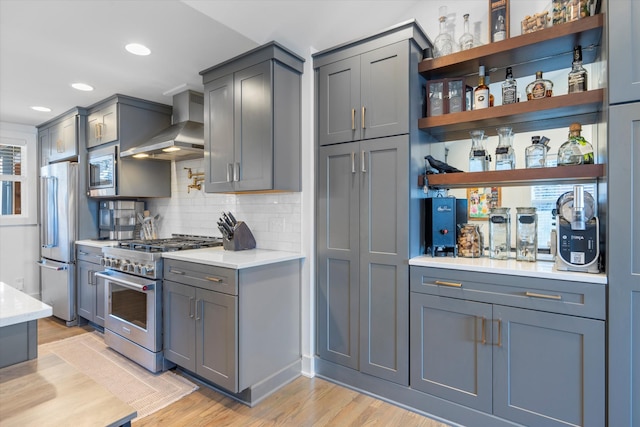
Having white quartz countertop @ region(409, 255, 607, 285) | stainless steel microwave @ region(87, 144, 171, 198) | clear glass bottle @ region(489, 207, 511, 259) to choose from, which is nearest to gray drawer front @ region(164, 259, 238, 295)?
white quartz countertop @ region(409, 255, 607, 285)

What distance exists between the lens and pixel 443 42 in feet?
7.30

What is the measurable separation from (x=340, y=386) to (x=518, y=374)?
1.19 m

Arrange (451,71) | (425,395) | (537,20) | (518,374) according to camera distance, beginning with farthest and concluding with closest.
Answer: (451,71), (425,395), (537,20), (518,374)

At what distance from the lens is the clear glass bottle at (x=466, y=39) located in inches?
83.5

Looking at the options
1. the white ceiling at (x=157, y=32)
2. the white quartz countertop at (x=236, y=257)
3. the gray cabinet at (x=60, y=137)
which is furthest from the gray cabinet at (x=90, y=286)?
the white ceiling at (x=157, y=32)

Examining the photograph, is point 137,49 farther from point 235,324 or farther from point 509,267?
point 509,267

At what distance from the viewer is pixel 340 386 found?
7.97 ft

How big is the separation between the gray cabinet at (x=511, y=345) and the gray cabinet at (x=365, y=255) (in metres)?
0.15

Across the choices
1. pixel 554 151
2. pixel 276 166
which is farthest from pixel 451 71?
pixel 276 166

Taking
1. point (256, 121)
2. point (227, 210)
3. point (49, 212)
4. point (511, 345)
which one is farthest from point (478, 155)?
point (49, 212)

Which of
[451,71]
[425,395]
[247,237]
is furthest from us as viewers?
[247,237]

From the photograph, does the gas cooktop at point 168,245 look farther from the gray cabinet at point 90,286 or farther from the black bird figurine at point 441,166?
the black bird figurine at point 441,166

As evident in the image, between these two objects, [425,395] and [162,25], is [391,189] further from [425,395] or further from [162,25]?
[162,25]

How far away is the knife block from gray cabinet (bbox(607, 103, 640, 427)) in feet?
7.81
